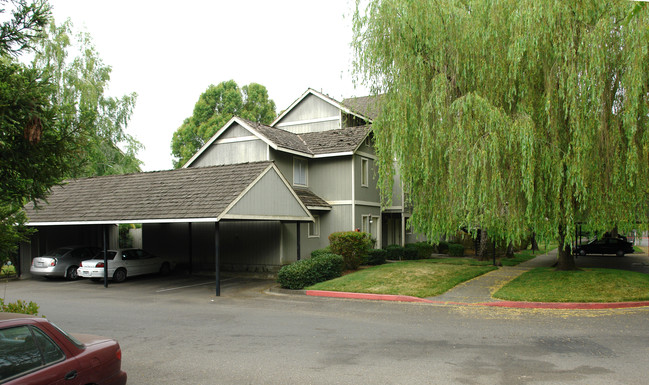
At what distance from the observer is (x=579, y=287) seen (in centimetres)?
1438

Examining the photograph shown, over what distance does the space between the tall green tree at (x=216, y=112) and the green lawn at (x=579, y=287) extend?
37.5m

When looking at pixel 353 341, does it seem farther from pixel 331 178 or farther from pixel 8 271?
pixel 8 271

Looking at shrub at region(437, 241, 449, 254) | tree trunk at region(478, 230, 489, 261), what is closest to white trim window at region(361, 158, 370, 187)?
tree trunk at region(478, 230, 489, 261)

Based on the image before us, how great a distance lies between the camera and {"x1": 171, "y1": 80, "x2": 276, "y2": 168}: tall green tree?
48125 millimetres

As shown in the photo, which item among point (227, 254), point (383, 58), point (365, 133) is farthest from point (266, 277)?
point (383, 58)

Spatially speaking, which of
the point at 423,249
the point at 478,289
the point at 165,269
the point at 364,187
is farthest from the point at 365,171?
the point at 165,269

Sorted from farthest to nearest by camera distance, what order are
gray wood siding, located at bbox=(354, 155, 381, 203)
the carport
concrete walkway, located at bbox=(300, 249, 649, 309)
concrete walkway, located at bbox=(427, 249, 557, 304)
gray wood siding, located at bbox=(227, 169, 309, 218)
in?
gray wood siding, located at bbox=(354, 155, 381, 203), gray wood siding, located at bbox=(227, 169, 309, 218), the carport, concrete walkway, located at bbox=(427, 249, 557, 304), concrete walkway, located at bbox=(300, 249, 649, 309)

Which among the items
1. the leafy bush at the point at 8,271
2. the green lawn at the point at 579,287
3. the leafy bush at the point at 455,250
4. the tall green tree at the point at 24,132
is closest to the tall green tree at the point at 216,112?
the leafy bush at the point at 8,271

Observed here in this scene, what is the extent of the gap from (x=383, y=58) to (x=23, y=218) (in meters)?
12.3

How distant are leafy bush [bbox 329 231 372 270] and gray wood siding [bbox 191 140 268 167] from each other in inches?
244

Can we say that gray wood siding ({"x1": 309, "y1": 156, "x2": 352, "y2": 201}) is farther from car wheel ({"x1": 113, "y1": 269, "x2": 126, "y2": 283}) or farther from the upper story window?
car wheel ({"x1": 113, "y1": 269, "x2": 126, "y2": 283})

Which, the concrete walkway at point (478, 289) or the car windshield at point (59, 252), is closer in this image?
the concrete walkway at point (478, 289)

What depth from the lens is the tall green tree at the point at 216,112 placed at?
4812cm

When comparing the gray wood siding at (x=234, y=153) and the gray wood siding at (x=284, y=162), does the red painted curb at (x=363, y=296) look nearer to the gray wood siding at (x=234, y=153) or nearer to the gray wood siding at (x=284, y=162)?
the gray wood siding at (x=284, y=162)
